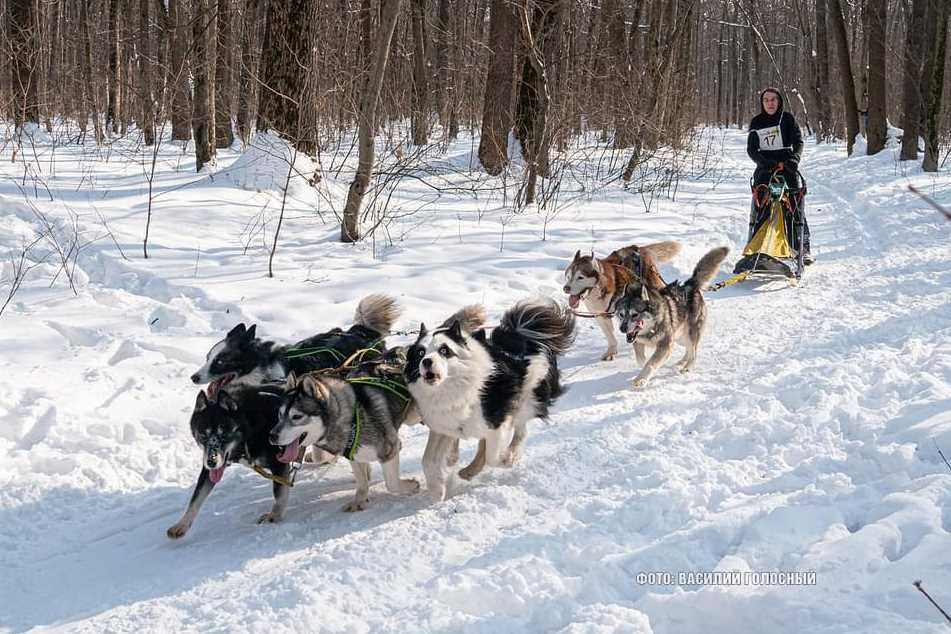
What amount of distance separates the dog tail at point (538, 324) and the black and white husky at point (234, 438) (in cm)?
151

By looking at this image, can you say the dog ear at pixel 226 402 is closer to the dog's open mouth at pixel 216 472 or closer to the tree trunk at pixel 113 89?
the dog's open mouth at pixel 216 472

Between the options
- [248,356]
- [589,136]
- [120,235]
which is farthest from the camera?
[589,136]

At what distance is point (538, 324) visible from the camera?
5168 millimetres

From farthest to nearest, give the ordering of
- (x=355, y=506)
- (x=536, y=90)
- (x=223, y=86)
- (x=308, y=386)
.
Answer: (x=223, y=86) < (x=536, y=90) < (x=355, y=506) < (x=308, y=386)

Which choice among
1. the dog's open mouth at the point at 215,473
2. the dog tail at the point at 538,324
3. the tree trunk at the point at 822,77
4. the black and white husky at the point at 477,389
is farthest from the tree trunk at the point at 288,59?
the tree trunk at the point at 822,77

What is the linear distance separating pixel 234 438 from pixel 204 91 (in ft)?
29.3

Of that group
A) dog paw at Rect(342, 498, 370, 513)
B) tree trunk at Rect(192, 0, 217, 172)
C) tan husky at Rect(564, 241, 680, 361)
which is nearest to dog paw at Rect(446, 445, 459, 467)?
dog paw at Rect(342, 498, 370, 513)

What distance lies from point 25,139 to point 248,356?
11.1 metres

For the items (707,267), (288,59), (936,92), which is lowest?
(707,267)

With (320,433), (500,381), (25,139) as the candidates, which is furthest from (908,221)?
(25,139)

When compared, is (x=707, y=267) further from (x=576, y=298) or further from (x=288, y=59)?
(x=288, y=59)

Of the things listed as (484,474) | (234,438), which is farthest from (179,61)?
(484,474)

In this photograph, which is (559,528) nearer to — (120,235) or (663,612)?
(663,612)

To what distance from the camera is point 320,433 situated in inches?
165
